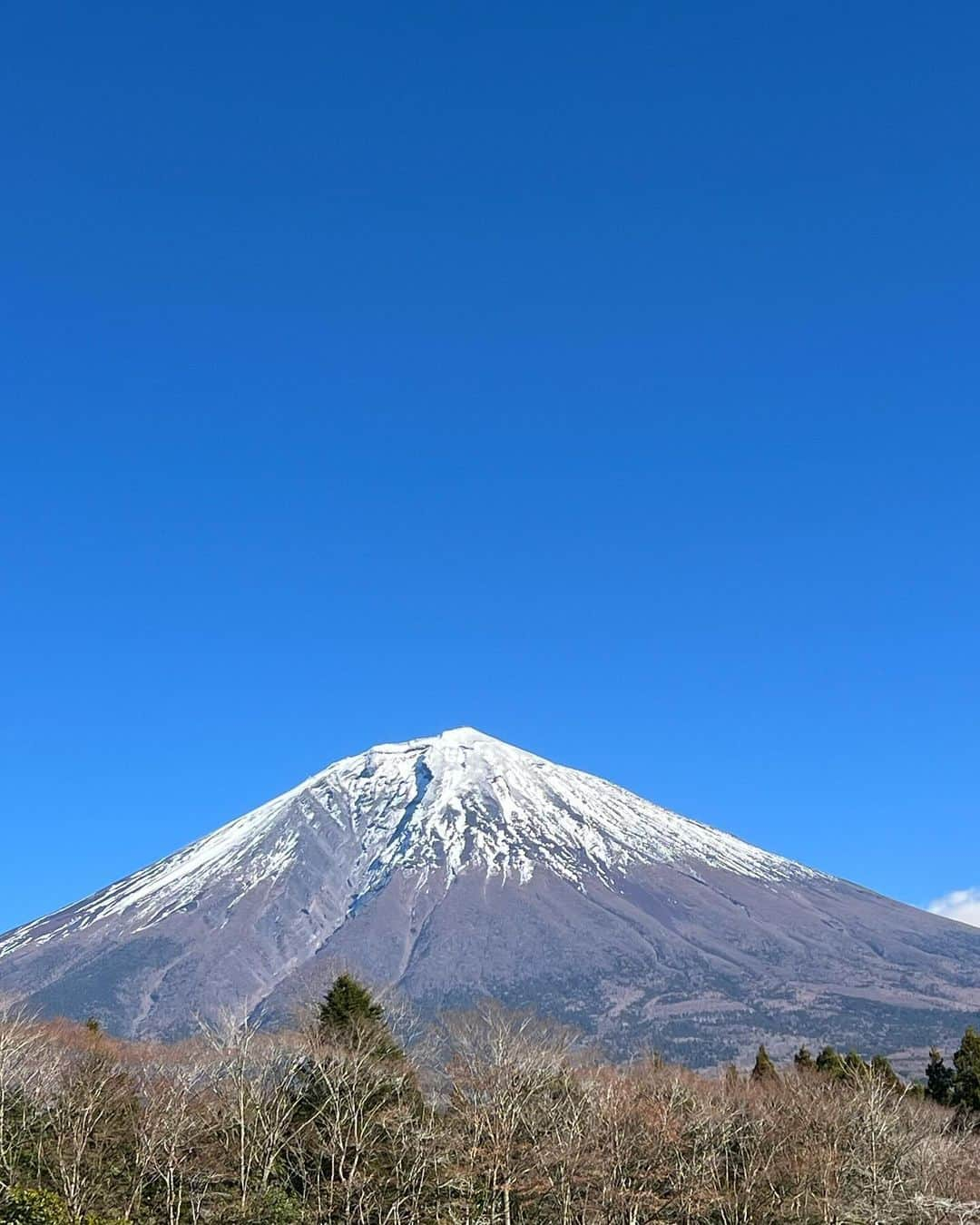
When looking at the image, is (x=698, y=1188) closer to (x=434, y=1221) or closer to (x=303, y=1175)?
(x=434, y=1221)

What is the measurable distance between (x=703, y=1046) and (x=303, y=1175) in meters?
160

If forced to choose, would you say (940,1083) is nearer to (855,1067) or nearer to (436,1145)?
(855,1067)

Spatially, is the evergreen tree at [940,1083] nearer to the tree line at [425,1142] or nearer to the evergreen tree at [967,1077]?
the evergreen tree at [967,1077]

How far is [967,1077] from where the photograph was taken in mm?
56656

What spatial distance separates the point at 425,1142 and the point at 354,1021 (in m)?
5.65

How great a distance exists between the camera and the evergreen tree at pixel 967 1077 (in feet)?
182

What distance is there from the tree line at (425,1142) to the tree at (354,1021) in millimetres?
109

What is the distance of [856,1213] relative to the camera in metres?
37.4

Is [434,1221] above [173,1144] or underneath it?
underneath

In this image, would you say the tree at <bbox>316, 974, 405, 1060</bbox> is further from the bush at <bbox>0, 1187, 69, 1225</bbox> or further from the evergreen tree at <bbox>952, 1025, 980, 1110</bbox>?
the evergreen tree at <bbox>952, 1025, 980, 1110</bbox>

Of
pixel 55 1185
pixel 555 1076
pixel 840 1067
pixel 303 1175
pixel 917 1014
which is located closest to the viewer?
pixel 55 1185

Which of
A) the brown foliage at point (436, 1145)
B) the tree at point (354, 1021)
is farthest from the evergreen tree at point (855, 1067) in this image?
the tree at point (354, 1021)

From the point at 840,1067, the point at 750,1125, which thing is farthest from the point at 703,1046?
the point at 750,1125

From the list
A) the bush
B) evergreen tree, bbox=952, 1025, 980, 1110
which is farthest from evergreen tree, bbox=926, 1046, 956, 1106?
the bush
